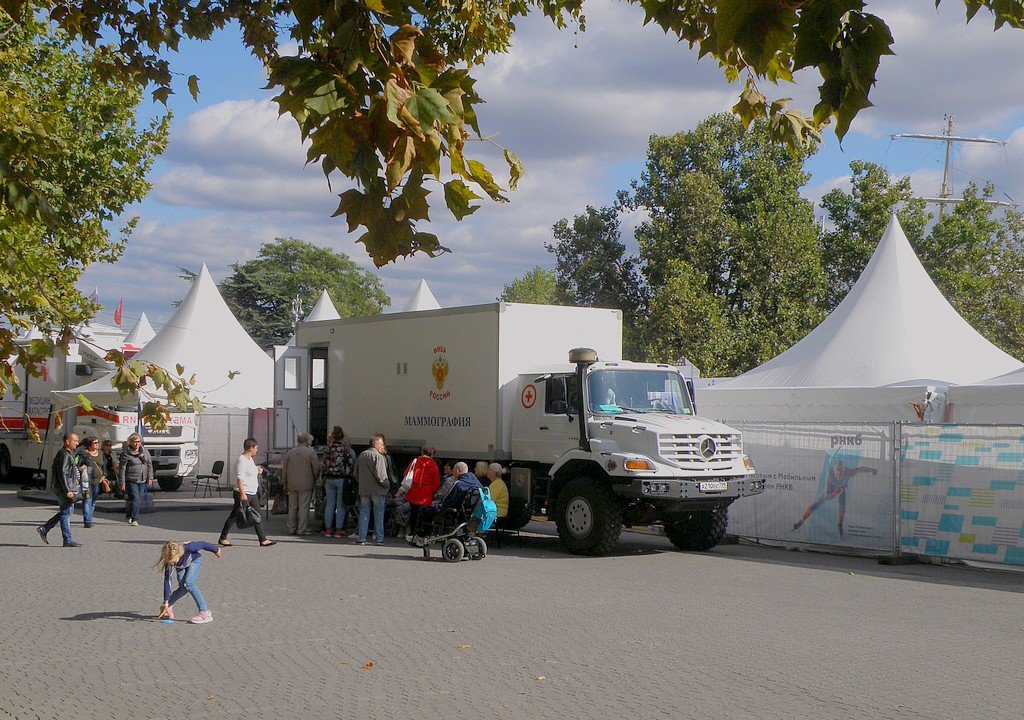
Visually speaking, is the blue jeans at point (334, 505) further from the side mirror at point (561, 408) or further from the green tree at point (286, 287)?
the green tree at point (286, 287)

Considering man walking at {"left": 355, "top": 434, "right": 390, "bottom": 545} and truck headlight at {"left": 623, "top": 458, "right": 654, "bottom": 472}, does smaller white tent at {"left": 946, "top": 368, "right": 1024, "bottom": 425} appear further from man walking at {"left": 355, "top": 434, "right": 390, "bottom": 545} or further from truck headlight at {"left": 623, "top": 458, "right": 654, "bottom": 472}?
man walking at {"left": 355, "top": 434, "right": 390, "bottom": 545}

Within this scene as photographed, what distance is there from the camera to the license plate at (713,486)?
49.9ft

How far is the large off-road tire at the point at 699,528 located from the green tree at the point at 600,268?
26.1 m

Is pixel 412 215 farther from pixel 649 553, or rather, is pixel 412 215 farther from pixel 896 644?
pixel 649 553

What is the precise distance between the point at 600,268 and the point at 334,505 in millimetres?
26884

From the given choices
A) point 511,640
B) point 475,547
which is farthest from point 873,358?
point 511,640

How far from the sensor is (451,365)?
705 inches

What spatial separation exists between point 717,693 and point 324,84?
545 centimetres

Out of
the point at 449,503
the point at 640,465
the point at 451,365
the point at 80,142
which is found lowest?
the point at 449,503

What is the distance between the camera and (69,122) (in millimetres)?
21672

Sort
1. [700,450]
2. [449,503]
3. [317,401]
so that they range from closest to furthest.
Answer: [700,450] < [449,503] < [317,401]

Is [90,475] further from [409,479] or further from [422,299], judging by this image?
[422,299]

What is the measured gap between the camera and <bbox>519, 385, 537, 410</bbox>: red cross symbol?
16844mm

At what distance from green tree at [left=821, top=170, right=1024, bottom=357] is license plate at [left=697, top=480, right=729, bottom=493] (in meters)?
29.7
